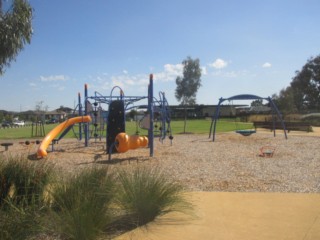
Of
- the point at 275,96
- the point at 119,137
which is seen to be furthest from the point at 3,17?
the point at 275,96

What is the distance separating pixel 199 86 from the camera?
83812mm

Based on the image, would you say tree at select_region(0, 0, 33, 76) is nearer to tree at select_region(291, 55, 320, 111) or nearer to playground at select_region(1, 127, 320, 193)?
playground at select_region(1, 127, 320, 193)

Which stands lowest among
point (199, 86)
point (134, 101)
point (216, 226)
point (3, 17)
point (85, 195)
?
point (216, 226)

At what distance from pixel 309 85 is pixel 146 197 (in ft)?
241

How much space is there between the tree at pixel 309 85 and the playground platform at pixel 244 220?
227 ft

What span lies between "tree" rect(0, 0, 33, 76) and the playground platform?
5.65 metres

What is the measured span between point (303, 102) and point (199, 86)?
22.5 m

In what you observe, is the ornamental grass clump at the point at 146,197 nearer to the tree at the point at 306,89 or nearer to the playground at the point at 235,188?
the playground at the point at 235,188

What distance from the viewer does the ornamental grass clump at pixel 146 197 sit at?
4914 millimetres

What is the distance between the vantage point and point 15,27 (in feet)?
28.4

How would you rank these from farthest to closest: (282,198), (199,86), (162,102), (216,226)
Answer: (199,86) → (162,102) → (282,198) → (216,226)

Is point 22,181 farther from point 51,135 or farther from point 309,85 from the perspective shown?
point 309,85

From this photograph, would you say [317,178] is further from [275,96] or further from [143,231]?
[275,96]

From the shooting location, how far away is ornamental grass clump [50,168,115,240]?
3865 millimetres
